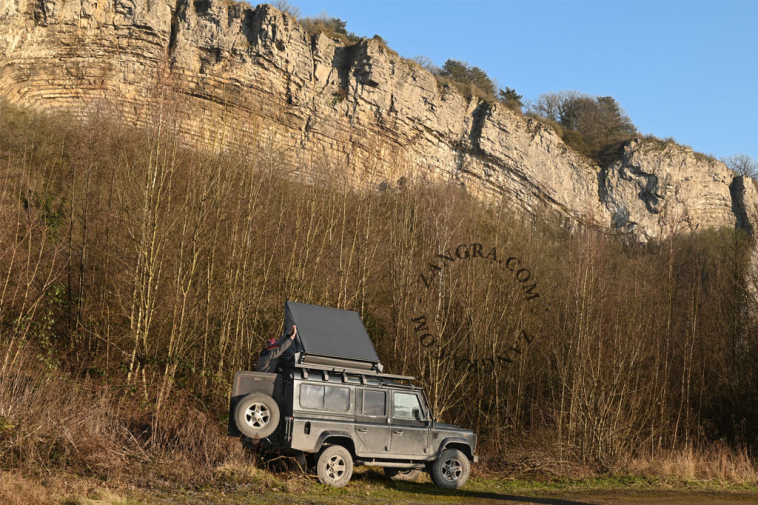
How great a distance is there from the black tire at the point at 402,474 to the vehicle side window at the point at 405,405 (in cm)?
96

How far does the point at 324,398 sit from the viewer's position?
895 cm

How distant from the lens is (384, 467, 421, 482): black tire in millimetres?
9930

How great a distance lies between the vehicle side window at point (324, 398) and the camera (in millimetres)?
8781

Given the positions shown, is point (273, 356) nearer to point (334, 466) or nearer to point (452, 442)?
point (334, 466)

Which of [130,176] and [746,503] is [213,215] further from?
[746,503]

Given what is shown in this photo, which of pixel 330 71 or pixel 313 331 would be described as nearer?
pixel 313 331

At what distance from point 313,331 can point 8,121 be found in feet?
62.5

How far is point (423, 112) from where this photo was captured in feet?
127

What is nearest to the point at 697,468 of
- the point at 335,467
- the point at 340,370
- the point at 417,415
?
the point at 417,415

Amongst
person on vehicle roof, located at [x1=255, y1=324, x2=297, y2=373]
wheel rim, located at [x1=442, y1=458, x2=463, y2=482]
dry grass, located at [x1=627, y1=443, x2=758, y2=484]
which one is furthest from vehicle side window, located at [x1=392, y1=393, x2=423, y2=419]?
dry grass, located at [x1=627, y1=443, x2=758, y2=484]

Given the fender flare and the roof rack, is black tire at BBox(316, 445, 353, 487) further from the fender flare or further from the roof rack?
the fender flare


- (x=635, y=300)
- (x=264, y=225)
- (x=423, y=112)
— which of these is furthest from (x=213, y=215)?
(x=423, y=112)

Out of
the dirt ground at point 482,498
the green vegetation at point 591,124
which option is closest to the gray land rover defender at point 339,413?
the dirt ground at point 482,498

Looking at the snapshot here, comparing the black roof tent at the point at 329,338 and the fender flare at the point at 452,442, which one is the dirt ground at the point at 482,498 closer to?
the fender flare at the point at 452,442
